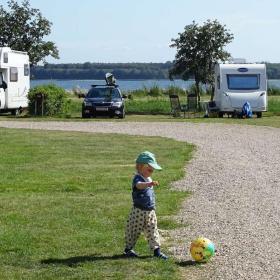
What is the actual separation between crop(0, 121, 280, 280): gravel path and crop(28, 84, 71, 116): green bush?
11828mm

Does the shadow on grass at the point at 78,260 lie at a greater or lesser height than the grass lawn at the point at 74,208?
lesser

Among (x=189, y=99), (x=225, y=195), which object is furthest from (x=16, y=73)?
(x=225, y=195)

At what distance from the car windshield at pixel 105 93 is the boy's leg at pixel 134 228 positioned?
23.8 meters

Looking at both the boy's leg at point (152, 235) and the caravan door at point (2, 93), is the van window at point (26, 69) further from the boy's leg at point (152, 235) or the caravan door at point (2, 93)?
the boy's leg at point (152, 235)

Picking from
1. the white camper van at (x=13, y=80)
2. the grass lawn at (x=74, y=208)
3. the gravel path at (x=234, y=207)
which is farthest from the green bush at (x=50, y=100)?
the grass lawn at (x=74, y=208)

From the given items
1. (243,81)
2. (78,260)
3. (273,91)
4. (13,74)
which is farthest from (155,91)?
(78,260)

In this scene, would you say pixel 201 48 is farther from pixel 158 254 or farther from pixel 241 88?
pixel 158 254

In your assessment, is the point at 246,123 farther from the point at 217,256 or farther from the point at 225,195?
the point at 217,256

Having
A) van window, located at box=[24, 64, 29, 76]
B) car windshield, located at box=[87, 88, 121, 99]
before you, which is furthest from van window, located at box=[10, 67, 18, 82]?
car windshield, located at box=[87, 88, 121, 99]

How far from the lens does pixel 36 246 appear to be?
7398 millimetres

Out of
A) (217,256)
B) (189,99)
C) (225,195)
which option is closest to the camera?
(217,256)

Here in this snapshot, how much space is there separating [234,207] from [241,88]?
22422mm

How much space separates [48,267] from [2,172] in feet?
21.0

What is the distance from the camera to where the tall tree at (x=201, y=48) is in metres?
40.2
